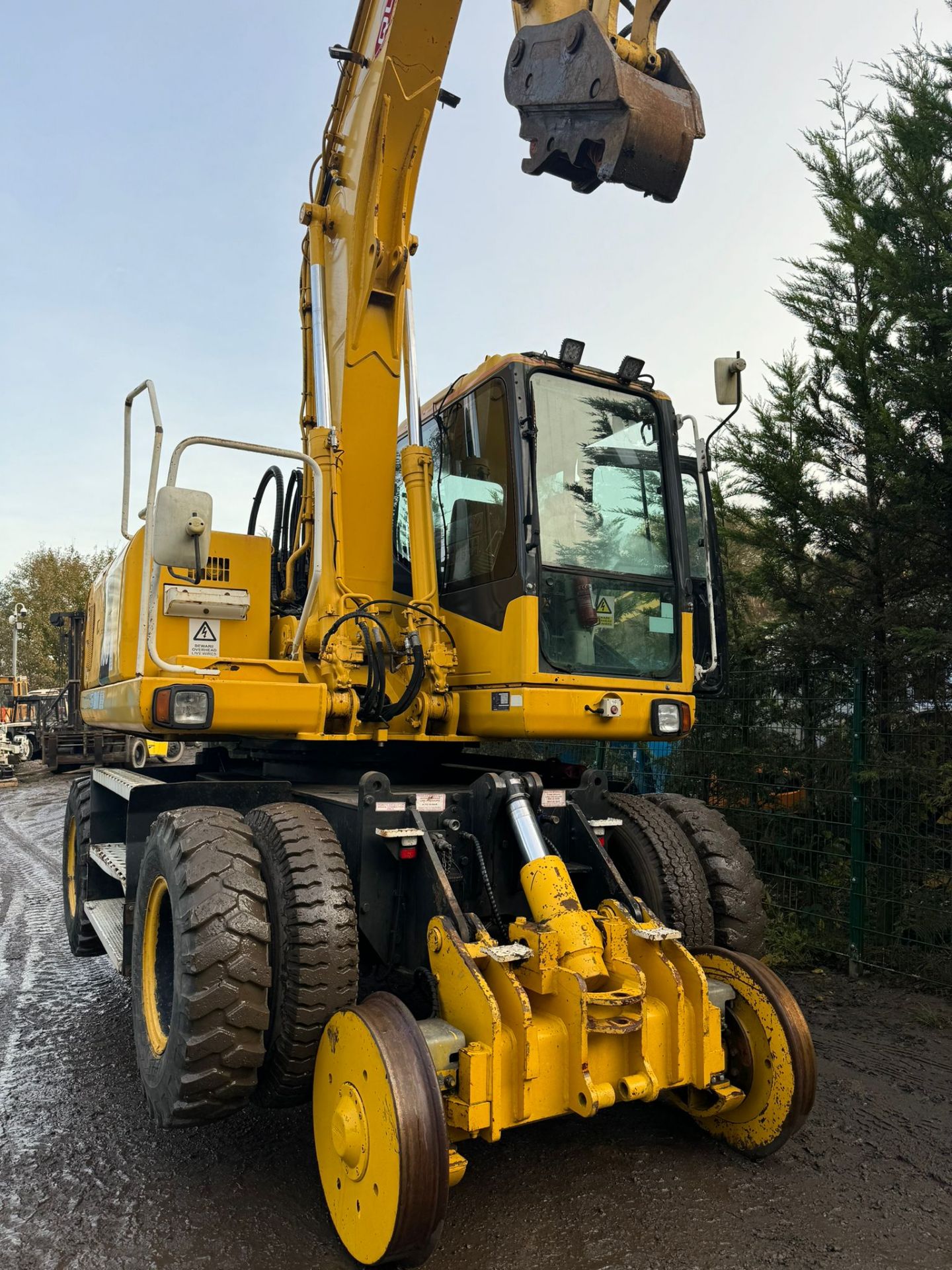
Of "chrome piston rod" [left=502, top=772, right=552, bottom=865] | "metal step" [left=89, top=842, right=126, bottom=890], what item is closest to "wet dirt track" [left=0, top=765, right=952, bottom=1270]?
"metal step" [left=89, top=842, right=126, bottom=890]

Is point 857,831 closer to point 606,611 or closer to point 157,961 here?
point 606,611

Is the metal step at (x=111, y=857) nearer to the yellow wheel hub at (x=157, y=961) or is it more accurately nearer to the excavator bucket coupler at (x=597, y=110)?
the yellow wheel hub at (x=157, y=961)

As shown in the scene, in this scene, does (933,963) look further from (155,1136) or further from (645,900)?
(155,1136)

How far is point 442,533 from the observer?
4.77 m

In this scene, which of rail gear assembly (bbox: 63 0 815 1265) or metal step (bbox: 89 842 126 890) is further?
metal step (bbox: 89 842 126 890)

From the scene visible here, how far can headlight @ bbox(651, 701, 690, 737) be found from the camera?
437 centimetres

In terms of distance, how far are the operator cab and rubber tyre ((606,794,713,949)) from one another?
2.29 ft

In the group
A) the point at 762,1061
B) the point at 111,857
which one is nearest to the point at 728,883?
the point at 762,1061

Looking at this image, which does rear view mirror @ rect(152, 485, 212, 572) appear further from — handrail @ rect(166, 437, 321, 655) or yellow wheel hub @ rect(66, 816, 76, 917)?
yellow wheel hub @ rect(66, 816, 76, 917)

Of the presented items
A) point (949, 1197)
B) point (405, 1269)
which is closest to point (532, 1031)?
point (405, 1269)

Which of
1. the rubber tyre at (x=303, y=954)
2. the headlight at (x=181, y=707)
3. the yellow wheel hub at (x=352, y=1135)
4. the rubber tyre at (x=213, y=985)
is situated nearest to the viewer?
the yellow wheel hub at (x=352, y=1135)

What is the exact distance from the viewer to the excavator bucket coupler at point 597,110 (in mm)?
3180

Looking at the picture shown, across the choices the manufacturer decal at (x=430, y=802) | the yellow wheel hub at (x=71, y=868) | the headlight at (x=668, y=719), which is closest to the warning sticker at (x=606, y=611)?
the headlight at (x=668, y=719)

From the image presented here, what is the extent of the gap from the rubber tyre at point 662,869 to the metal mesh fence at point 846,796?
1.94 feet
